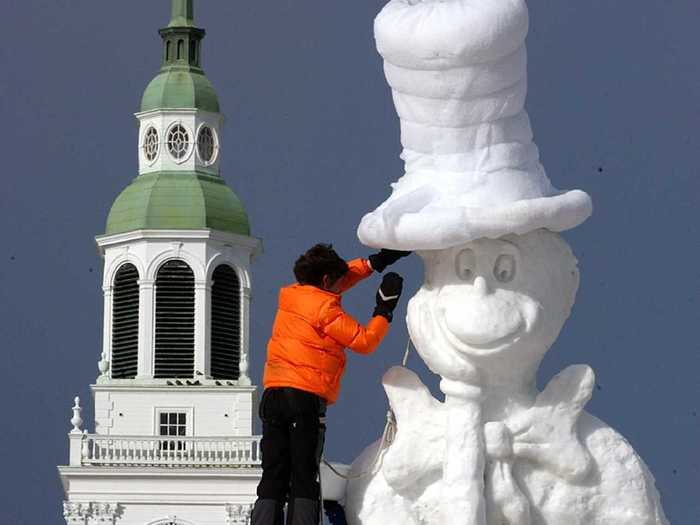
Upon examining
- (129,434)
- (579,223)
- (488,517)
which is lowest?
(488,517)

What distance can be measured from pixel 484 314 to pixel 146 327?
78.1 m

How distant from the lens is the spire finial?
107562 millimetres

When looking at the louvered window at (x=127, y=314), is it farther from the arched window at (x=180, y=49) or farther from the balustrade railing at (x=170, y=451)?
the arched window at (x=180, y=49)

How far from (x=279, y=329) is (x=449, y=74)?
1545 millimetres

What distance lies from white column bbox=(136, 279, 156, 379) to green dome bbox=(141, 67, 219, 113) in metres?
6.33

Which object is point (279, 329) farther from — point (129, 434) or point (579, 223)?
point (129, 434)

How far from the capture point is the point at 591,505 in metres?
19.3

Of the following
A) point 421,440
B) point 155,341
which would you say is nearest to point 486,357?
point 421,440

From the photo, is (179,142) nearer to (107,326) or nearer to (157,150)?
(157,150)

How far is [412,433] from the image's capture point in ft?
63.3

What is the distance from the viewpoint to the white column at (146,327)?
96312 millimetres

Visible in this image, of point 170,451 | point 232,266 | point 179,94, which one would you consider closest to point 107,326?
point 232,266

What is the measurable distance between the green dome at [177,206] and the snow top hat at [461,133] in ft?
258

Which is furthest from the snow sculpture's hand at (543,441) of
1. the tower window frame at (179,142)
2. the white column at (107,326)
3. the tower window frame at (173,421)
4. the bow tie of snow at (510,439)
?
the tower window frame at (179,142)
